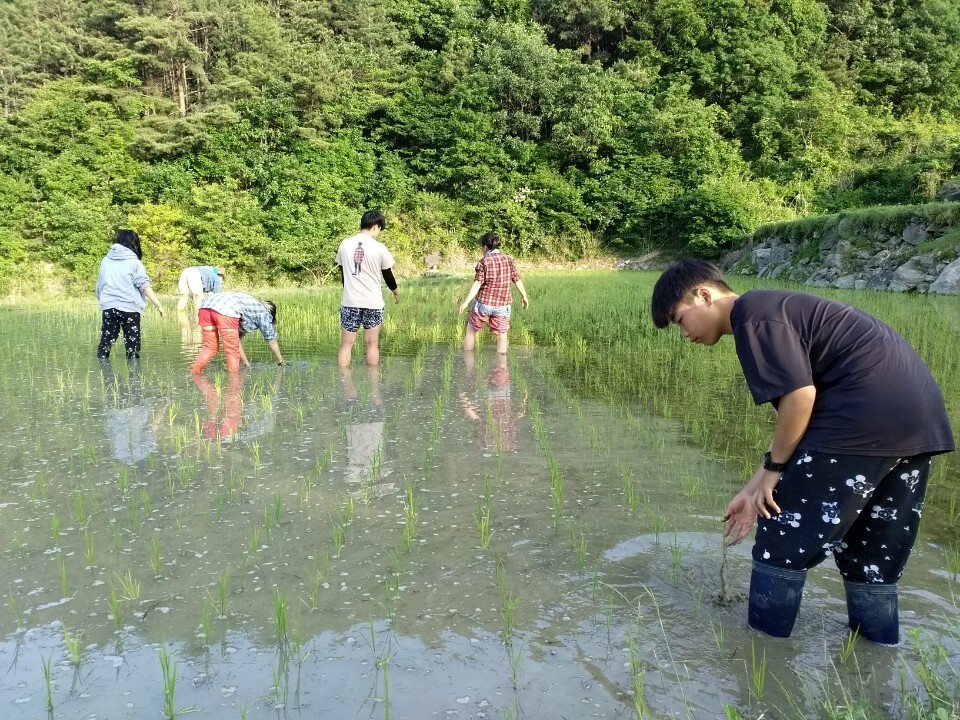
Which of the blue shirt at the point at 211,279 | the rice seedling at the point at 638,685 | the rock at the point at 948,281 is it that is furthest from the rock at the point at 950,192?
the rice seedling at the point at 638,685

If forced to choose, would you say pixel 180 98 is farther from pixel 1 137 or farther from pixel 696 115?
pixel 696 115

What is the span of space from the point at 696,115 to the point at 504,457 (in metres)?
29.3

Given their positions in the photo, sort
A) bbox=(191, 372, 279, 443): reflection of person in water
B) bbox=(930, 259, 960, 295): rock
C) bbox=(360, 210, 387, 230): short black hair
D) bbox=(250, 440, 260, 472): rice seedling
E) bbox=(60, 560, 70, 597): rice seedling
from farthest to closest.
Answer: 1. bbox=(930, 259, 960, 295): rock
2. bbox=(360, 210, 387, 230): short black hair
3. bbox=(191, 372, 279, 443): reflection of person in water
4. bbox=(250, 440, 260, 472): rice seedling
5. bbox=(60, 560, 70, 597): rice seedling

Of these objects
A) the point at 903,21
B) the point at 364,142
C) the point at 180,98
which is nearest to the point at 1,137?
the point at 180,98

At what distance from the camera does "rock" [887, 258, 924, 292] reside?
15.3 meters

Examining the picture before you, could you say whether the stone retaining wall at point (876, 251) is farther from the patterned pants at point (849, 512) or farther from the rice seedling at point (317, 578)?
the rice seedling at point (317, 578)

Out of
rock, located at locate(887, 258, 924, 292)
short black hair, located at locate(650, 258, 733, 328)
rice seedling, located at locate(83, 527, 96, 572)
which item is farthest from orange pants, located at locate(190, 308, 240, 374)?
rock, located at locate(887, 258, 924, 292)

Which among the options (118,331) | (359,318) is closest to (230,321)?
(359,318)

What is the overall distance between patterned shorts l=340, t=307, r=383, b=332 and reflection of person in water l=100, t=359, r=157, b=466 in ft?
7.10

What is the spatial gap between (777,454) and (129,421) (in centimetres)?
496

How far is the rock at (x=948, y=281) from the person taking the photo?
14.3 m

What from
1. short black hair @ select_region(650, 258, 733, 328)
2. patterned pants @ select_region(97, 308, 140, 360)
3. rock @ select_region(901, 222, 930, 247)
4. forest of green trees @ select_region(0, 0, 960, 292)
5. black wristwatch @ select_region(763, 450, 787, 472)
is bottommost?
patterned pants @ select_region(97, 308, 140, 360)

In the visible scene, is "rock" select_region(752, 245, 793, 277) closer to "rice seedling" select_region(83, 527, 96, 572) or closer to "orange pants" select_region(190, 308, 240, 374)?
"orange pants" select_region(190, 308, 240, 374)

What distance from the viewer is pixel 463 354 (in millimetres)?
8812
